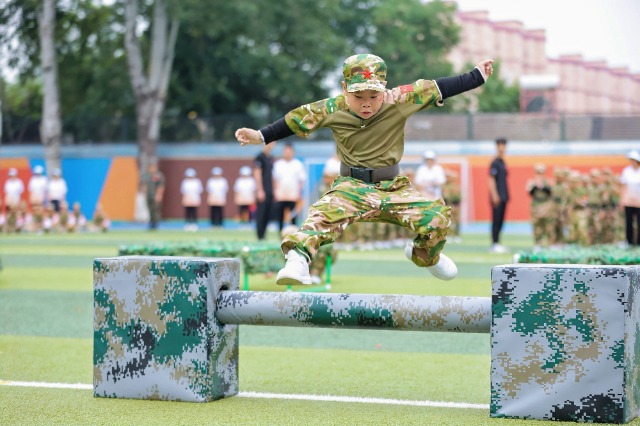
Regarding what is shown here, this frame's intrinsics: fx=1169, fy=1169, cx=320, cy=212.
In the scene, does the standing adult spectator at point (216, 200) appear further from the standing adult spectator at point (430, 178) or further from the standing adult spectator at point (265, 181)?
the standing adult spectator at point (265, 181)

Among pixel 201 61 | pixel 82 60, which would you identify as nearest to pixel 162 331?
pixel 82 60

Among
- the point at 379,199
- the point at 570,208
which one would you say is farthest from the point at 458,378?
the point at 570,208

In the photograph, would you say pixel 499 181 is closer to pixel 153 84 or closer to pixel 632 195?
pixel 632 195

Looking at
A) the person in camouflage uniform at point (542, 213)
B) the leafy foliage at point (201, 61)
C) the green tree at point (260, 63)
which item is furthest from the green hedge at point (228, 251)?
the green tree at point (260, 63)

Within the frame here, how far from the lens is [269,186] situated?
21062 mm

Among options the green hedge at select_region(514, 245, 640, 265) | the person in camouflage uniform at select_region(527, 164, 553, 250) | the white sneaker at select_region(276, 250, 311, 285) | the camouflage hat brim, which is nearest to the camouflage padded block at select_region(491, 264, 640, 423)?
the white sneaker at select_region(276, 250, 311, 285)

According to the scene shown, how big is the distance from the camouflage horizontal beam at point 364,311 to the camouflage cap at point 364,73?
142 centimetres

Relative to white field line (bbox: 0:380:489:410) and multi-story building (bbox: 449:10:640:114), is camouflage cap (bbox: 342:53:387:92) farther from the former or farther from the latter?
multi-story building (bbox: 449:10:640:114)

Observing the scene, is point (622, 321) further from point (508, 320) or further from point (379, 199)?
point (379, 199)

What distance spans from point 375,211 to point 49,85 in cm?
3764

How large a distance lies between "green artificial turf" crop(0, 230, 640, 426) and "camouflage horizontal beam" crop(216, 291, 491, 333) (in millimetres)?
540

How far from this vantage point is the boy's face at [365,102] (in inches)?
306

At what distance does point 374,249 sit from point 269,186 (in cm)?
644

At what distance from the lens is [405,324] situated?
280 inches
